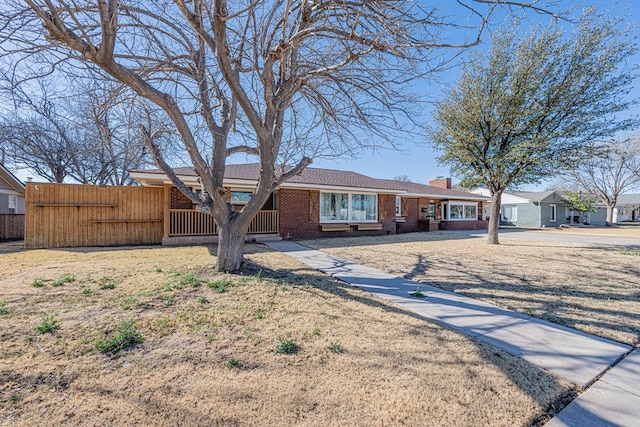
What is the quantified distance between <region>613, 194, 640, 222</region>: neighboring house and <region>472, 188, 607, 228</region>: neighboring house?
70.9ft

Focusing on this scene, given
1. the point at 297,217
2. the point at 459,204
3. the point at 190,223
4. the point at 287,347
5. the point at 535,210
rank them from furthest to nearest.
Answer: the point at 535,210 → the point at 459,204 → the point at 297,217 → the point at 190,223 → the point at 287,347

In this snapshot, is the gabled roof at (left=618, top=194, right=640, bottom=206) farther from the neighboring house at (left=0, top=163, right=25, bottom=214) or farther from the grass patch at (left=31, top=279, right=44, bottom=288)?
the neighboring house at (left=0, top=163, right=25, bottom=214)

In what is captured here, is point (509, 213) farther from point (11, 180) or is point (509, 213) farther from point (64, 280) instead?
point (11, 180)

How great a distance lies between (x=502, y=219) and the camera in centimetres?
2806

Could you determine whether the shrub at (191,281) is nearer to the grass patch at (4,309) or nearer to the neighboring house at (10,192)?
the grass patch at (4,309)

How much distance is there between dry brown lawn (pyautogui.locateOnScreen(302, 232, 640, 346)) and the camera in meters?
3.86

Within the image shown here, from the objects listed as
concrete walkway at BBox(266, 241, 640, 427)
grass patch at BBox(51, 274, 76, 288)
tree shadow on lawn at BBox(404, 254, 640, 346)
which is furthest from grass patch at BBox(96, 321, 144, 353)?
tree shadow on lawn at BBox(404, 254, 640, 346)

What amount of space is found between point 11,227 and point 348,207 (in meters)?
15.7

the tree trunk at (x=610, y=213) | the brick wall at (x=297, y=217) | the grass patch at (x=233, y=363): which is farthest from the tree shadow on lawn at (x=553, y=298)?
the tree trunk at (x=610, y=213)

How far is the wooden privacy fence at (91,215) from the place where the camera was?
9.25m

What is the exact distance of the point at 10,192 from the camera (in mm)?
14844

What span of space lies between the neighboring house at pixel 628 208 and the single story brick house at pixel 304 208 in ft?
143

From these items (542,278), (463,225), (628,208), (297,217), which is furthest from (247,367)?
(628,208)

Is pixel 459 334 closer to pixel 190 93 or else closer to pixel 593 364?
pixel 593 364
